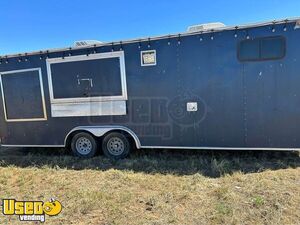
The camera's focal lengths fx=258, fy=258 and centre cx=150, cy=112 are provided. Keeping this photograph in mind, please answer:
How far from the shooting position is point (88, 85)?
251 inches

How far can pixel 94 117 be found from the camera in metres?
6.47

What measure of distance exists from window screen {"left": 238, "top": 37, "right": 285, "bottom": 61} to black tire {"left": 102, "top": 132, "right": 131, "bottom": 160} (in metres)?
3.30

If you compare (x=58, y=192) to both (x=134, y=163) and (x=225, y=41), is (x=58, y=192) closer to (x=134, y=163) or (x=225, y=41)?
(x=134, y=163)

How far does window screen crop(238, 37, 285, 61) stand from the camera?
516 centimetres

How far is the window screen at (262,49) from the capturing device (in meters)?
5.16

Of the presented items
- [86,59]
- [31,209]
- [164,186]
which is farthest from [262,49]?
[31,209]

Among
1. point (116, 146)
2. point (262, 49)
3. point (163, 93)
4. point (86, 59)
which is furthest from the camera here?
point (116, 146)

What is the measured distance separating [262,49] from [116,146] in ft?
13.2

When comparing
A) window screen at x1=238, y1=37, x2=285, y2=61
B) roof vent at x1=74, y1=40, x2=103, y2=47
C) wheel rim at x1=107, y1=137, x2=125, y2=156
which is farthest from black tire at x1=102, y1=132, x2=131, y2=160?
window screen at x1=238, y1=37, x2=285, y2=61

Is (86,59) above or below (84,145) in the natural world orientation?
above

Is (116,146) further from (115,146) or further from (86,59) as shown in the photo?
(86,59)

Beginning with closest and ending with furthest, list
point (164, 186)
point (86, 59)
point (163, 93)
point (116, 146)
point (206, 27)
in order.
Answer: point (164, 186) < point (206, 27) < point (163, 93) < point (86, 59) < point (116, 146)

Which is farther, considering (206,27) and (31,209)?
(206,27)

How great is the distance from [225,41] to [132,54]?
2.10 meters
